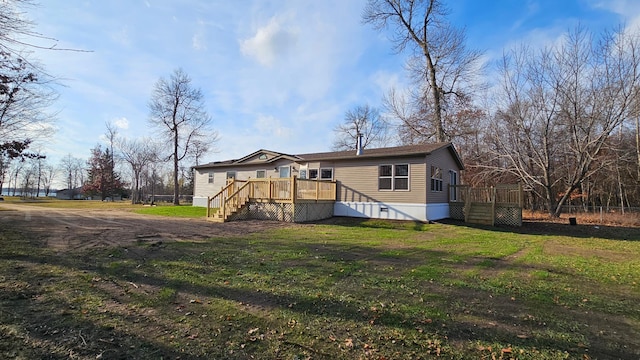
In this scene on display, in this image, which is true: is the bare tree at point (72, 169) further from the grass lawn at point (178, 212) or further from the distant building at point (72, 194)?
the grass lawn at point (178, 212)

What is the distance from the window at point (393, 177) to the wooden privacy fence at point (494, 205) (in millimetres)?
3775

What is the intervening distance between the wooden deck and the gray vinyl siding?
182cm

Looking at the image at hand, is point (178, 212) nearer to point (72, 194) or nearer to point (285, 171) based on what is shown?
point (285, 171)

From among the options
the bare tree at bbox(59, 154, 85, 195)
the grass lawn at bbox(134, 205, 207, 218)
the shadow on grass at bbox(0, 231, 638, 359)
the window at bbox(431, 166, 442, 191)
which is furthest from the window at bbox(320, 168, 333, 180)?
the bare tree at bbox(59, 154, 85, 195)

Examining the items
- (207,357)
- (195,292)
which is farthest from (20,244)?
(207,357)

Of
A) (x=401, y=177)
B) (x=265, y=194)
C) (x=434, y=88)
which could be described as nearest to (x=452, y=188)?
(x=401, y=177)

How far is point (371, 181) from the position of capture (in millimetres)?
16578

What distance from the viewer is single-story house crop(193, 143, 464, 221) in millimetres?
15336

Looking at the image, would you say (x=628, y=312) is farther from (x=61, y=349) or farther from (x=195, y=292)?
(x=61, y=349)

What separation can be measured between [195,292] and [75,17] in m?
4.93

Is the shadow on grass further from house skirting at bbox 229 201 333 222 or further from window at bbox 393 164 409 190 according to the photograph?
window at bbox 393 164 409 190

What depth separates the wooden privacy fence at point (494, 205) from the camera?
1572 cm

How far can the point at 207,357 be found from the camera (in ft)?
8.87

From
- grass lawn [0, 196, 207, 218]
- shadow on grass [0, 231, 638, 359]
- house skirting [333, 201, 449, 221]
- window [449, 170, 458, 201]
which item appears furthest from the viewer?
grass lawn [0, 196, 207, 218]
